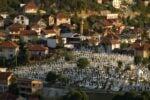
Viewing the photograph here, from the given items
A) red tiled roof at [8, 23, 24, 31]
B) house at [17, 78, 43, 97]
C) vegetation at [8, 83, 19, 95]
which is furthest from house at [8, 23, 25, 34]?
vegetation at [8, 83, 19, 95]

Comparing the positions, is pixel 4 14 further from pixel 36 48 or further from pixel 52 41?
pixel 36 48

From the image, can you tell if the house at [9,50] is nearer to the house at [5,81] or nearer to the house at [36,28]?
the house at [5,81]

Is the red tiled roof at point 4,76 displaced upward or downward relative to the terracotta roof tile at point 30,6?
downward

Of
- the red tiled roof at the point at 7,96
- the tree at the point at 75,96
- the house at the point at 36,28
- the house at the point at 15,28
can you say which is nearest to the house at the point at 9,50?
the house at the point at 15,28

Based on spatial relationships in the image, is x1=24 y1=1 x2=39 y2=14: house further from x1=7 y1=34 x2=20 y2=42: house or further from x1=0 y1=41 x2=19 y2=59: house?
x1=0 y1=41 x2=19 y2=59: house

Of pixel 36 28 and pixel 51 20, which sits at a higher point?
pixel 51 20

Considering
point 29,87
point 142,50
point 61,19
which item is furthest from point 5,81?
point 61,19

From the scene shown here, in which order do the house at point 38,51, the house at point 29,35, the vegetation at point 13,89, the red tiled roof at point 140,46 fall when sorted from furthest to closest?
the house at point 29,35 < the red tiled roof at point 140,46 < the house at point 38,51 < the vegetation at point 13,89
